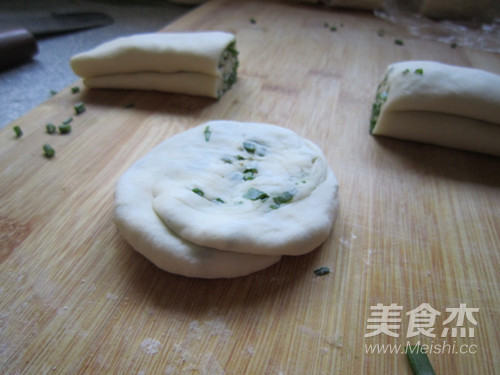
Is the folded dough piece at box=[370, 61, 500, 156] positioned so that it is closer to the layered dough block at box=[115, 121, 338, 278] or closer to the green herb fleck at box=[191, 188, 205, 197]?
the layered dough block at box=[115, 121, 338, 278]

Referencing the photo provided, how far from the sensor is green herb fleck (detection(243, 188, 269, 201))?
157cm

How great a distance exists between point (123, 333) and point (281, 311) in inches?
22.6

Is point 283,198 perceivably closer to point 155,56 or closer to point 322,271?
point 322,271

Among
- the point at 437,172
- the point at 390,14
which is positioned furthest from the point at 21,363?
the point at 390,14

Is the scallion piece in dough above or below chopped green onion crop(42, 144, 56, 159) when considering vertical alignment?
above

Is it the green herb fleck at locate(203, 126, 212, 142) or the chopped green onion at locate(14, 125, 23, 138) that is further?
the chopped green onion at locate(14, 125, 23, 138)

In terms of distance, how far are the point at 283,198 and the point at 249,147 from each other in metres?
0.40

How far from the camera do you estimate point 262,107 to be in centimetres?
255

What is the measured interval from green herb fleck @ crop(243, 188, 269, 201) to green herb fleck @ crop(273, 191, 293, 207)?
0.04 metres

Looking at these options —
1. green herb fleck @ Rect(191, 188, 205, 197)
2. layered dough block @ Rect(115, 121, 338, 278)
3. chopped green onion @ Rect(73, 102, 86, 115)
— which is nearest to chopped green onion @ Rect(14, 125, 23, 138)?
chopped green onion @ Rect(73, 102, 86, 115)

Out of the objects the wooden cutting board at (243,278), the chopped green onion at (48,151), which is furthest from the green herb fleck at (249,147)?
the chopped green onion at (48,151)

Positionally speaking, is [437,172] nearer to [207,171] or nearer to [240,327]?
[207,171]

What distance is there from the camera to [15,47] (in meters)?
2.86

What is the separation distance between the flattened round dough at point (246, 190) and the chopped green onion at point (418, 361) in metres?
0.51
